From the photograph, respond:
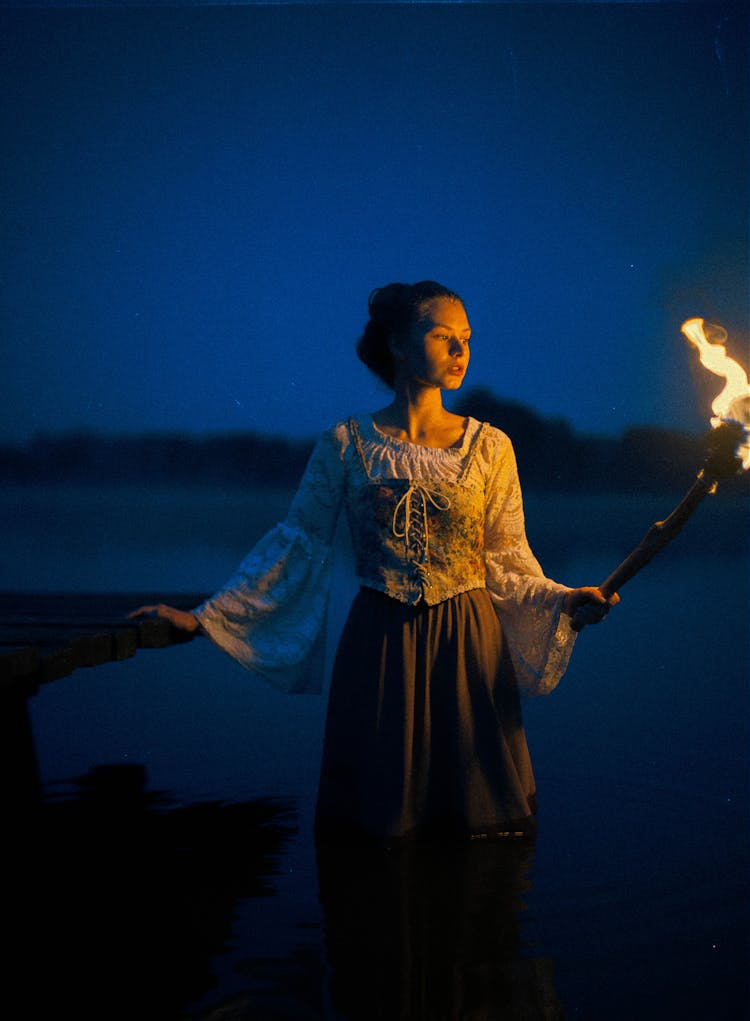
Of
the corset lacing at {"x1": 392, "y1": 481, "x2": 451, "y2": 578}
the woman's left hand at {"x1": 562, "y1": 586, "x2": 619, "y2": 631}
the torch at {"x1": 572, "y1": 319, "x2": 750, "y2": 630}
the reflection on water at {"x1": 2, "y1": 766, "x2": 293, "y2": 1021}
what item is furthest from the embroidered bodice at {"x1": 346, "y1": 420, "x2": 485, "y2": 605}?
the reflection on water at {"x1": 2, "y1": 766, "x2": 293, "y2": 1021}

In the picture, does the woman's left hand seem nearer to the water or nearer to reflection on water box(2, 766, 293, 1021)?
the water

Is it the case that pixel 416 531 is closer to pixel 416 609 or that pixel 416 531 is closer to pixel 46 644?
pixel 416 609

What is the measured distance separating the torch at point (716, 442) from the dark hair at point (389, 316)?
0.59 m

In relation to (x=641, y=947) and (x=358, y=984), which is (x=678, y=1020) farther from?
(x=358, y=984)

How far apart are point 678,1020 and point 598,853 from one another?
0.84 meters

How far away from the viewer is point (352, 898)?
2.34 meters

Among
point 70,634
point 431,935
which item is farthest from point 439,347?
point 431,935

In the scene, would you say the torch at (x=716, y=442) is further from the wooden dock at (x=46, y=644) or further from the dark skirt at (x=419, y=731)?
the wooden dock at (x=46, y=644)

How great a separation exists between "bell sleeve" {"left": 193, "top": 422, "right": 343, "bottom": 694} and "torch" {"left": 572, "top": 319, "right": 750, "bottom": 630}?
666mm

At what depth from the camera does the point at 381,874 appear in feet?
8.07

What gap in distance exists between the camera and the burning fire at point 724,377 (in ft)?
7.00

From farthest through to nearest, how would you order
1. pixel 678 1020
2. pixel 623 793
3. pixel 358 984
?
pixel 623 793
pixel 358 984
pixel 678 1020

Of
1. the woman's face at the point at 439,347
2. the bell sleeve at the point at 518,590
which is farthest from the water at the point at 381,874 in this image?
the woman's face at the point at 439,347

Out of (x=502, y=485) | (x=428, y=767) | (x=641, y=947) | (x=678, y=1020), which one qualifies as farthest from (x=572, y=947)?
(x=502, y=485)
